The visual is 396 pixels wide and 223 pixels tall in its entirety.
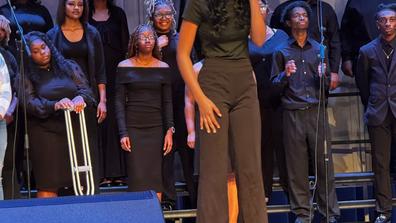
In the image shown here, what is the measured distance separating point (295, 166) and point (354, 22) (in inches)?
64.0

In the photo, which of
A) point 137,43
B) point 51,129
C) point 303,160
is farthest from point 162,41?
point 303,160

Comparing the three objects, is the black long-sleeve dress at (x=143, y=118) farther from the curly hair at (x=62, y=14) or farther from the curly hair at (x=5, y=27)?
the curly hair at (x=5, y=27)

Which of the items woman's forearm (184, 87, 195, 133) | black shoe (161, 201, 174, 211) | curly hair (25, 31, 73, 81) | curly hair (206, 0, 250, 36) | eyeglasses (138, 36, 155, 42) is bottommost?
black shoe (161, 201, 174, 211)

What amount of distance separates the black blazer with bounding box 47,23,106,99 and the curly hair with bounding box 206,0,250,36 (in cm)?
228

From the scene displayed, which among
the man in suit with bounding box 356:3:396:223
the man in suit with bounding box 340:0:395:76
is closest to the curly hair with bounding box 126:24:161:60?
the man in suit with bounding box 356:3:396:223

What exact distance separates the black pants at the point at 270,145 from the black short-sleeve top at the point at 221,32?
2457 millimetres

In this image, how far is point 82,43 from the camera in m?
5.21

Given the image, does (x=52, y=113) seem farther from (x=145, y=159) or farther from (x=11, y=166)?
(x=145, y=159)

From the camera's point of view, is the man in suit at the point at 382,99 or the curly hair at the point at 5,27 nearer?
the curly hair at the point at 5,27

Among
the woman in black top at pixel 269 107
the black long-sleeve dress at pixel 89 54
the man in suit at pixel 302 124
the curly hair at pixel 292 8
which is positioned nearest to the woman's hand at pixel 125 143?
the black long-sleeve dress at pixel 89 54

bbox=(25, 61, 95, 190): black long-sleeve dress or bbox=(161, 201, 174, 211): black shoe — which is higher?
bbox=(25, 61, 95, 190): black long-sleeve dress

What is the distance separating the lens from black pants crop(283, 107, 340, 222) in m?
5.30

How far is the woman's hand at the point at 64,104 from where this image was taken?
4.72 meters

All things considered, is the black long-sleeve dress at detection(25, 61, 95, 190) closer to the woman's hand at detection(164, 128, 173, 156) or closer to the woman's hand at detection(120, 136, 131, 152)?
the woman's hand at detection(120, 136, 131, 152)
